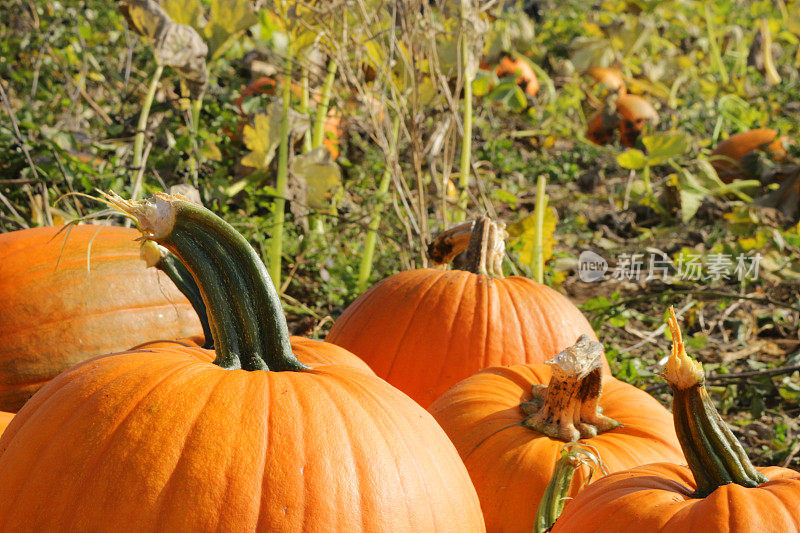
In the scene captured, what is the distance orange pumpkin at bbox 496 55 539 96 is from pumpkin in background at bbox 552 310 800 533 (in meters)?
6.10

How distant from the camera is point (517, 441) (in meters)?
1.81

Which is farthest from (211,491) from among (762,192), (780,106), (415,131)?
(780,106)

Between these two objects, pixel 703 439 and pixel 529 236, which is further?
pixel 529 236

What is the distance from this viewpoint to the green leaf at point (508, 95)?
5633 mm

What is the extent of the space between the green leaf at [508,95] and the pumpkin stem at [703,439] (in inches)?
176

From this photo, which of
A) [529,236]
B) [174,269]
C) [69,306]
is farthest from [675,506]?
[529,236]

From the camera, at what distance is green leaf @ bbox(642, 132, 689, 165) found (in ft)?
14.0

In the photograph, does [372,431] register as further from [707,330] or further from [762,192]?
[762,192]

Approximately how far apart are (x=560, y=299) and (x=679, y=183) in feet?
8.09

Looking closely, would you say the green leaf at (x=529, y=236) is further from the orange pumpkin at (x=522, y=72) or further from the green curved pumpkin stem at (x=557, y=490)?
the orange pumpkin at (x=522, y=72)

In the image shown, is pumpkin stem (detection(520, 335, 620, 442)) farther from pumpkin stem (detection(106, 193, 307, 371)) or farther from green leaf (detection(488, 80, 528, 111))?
green leaf (detection(488, 80, 528, 111))

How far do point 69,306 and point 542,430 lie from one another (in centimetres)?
127

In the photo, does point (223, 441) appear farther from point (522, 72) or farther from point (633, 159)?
point (522, 72)

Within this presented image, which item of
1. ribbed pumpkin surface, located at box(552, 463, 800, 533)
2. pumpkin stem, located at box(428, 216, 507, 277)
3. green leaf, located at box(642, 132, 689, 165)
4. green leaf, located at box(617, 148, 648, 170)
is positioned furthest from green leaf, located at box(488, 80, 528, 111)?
ribbed pumpkin surface, located at box(552, 463, 800, 533)
